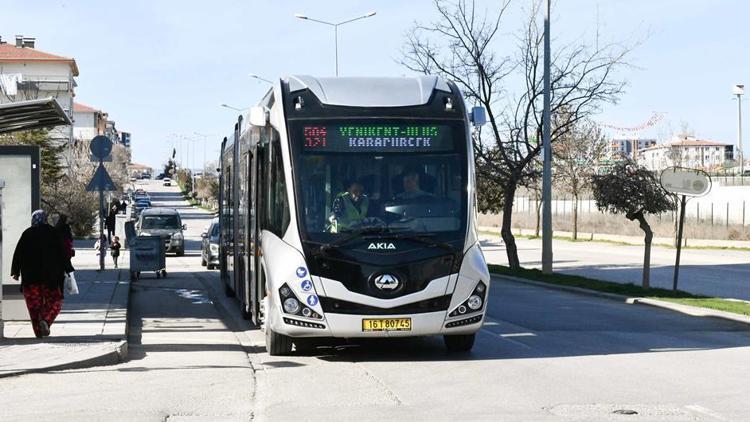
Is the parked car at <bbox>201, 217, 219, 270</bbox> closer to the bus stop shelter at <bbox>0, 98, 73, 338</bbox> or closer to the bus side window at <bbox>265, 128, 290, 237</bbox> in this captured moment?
the bus stop shelter at <bbox>0, 98, 73, 338</bbox>

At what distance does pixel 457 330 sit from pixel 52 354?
453 centimetres

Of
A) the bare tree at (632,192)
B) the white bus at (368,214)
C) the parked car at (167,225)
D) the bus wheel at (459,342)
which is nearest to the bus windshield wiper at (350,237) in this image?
the white bus at (368,214)

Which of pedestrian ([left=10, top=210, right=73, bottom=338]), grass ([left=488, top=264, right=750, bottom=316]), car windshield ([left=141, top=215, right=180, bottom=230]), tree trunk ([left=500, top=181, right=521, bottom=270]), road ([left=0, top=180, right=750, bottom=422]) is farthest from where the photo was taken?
car windshield ([left=141, top=215, right=180, bottom=230])

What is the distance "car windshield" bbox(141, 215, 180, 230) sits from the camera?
44.8 metres

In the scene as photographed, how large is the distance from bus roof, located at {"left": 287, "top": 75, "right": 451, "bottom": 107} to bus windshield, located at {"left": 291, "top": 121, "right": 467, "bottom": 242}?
336 millimetres

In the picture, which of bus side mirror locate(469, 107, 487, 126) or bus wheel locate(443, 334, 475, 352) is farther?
bus side mirror locate(469, 107, 487, 126)

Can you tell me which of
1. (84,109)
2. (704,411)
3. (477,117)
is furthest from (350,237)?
(84,109)

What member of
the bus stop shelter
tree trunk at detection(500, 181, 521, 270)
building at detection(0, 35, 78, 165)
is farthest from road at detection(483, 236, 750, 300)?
building at detection(0, 35, 78, 165)

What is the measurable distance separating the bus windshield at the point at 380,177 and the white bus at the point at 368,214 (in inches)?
0.5

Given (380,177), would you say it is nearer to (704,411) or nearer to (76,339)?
(76,339)

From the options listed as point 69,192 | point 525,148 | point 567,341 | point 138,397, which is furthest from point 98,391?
point 69,192

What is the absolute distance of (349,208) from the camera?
13.0m

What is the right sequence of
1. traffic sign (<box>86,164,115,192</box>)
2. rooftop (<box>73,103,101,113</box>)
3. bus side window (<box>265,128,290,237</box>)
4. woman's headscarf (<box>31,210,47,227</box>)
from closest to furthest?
bus side window (<box>265,128,290,237</box>), woman's headscarf (<box>31,210,47,227</box>), traffic sign (<box>86,164,115,192</box>), rooftop (<box>73,103,101,113</box>)

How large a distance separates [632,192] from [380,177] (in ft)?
45.8
